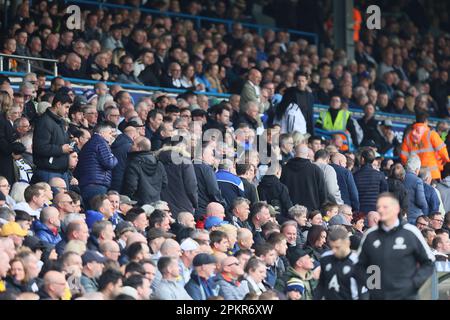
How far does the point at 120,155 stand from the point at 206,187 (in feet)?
3.53

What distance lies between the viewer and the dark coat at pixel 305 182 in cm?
1803

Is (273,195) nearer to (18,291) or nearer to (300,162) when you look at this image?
(300,162)

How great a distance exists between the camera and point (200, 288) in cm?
1366

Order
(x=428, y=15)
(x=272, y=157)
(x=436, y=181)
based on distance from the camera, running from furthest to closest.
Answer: (x=428, y=15)
(x=436, y=181)
(x=272, y=157)

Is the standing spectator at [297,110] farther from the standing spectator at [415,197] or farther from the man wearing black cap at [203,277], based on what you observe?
the man wearing black cap at [203,277]

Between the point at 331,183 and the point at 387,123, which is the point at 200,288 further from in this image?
the point at 387,123

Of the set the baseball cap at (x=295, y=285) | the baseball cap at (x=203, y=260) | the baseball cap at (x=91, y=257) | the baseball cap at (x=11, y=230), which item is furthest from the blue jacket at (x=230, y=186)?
the baseball cap at (x=11, y=230)

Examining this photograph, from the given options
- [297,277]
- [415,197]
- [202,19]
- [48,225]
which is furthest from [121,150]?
[202,19]

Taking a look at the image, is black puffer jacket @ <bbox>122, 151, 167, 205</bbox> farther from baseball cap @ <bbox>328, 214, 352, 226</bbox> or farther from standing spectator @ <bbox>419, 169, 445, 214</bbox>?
standing spectator @ <bbox>419, 169, 445, 214</bbox>

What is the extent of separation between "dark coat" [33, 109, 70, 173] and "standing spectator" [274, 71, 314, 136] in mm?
5477

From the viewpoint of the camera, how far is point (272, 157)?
61.7 feet

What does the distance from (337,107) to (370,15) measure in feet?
17.1
